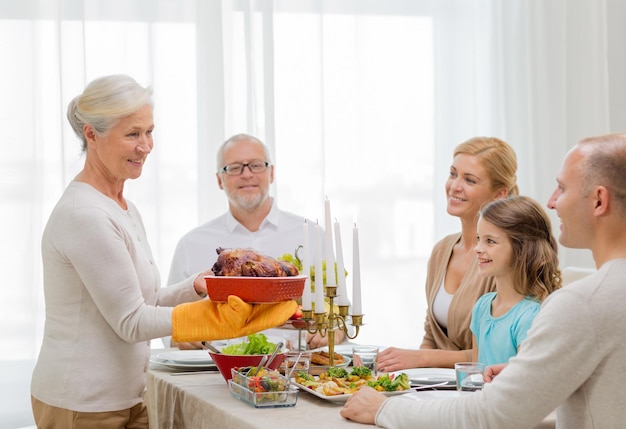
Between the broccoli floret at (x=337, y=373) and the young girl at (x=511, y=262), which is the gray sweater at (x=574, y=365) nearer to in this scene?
the broccoli floret at (x=337, y=373)

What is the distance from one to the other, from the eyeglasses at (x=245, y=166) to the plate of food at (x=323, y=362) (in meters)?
1.38

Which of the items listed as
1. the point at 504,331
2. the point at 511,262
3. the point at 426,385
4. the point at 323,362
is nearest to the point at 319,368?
the point at 323,362

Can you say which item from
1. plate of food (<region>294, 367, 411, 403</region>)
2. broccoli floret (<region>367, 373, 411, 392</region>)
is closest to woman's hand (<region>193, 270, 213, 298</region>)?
plate of food (<region>294, 367, 411, 403</region>)

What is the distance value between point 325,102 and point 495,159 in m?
1.79

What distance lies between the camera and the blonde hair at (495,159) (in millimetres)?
2895

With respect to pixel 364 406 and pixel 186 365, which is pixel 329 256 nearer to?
pixel 364 406

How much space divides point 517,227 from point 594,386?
970 mm

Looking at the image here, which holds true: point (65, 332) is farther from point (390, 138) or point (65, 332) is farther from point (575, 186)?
point (390, 138)

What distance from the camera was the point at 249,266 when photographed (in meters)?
1.91

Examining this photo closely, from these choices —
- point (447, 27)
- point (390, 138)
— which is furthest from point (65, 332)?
point (447, 27)

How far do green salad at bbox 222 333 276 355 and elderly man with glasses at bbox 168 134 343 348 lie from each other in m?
1.35

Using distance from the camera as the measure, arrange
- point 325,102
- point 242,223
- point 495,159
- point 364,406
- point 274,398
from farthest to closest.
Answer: point 325,102 < point 242,223 < point 495,159 < point 274,398 < point 364,406

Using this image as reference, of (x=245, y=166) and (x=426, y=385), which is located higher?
(x=245, y=166)

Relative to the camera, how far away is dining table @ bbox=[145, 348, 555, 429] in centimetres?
173
